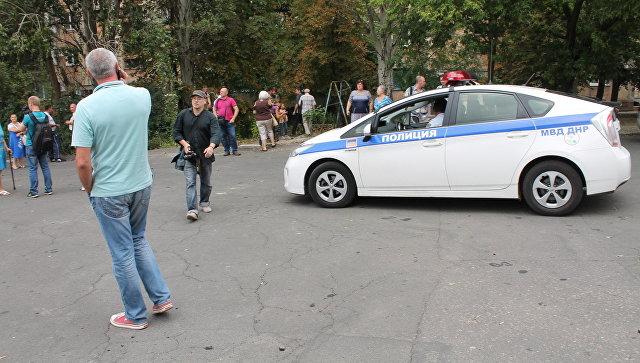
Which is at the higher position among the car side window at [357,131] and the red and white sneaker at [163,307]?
the car side window at [357,131]

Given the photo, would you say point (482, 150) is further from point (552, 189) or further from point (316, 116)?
point (316, 116)

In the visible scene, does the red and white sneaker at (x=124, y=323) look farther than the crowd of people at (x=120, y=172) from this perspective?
Yes

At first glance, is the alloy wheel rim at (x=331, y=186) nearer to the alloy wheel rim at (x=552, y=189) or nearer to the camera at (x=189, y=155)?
the camera at (x=189, y=155)

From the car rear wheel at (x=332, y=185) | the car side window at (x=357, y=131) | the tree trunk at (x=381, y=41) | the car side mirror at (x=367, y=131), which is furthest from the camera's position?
the tree trunk at (x=381, y=41)

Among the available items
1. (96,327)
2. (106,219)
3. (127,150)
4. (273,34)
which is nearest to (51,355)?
(96,327)

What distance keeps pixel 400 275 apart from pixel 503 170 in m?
2.59

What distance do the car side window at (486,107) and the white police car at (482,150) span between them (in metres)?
0.01

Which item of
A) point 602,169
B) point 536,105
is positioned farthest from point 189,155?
point 602,169

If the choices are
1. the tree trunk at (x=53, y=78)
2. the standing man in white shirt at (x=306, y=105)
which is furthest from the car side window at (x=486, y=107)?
the tree trunk at (x=53, y=78)

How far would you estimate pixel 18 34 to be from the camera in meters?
19.0

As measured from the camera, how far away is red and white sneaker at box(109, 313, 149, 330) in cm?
411

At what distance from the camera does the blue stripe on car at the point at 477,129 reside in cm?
661

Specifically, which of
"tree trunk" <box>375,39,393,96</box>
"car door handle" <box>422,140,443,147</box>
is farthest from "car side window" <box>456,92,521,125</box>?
"tree trunk" <box>375,39,393,96</box>

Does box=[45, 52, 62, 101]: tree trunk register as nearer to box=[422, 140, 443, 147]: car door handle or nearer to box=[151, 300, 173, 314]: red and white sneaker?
box=[422, 140, 443, 147]: car door handle
